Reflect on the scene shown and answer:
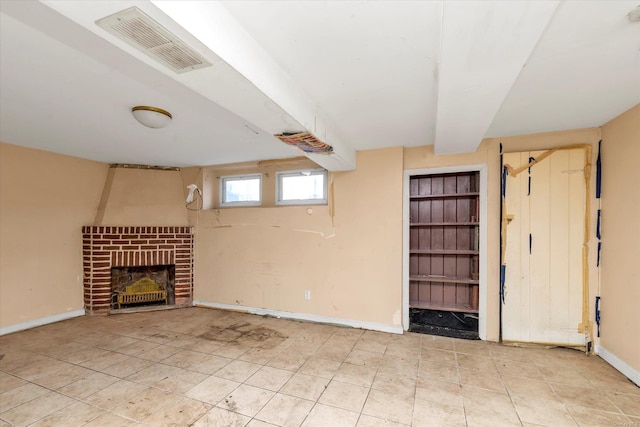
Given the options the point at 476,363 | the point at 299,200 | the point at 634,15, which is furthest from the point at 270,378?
the point at 634,15

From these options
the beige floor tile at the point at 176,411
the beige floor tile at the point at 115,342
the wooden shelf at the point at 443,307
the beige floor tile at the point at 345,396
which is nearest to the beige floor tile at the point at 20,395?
the beige floor tile at the point at 115,342

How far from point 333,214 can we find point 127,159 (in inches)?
121

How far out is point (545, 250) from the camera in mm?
2756

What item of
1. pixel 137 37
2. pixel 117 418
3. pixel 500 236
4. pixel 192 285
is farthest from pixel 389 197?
pixel 192 285

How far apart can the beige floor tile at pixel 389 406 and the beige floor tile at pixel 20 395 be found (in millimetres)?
2396

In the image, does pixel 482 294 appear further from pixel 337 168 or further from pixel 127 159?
pixel 127 159

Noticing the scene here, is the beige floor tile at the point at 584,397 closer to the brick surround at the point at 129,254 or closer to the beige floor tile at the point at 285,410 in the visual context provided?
the beige floor tile at the point at 285,410

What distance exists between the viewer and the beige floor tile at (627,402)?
6.03ft

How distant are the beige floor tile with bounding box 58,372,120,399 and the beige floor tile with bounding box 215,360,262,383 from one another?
0.83 meters

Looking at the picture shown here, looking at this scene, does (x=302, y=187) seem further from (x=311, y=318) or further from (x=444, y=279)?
(x=444, y=279)

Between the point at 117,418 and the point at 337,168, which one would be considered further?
the point at 337,168

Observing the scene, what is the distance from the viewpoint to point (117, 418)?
177 cm

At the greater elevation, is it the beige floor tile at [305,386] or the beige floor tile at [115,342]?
the beige floor tile at [305,386]

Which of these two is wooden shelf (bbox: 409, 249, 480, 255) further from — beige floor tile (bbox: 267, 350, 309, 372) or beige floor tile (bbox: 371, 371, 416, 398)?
beige floor tile (bbox: 267, 350, 309, 372)
